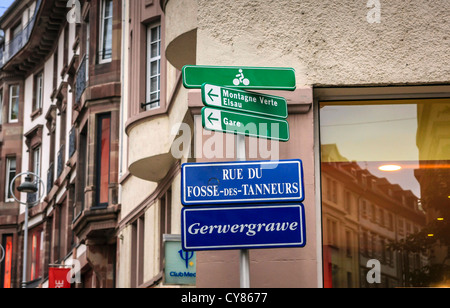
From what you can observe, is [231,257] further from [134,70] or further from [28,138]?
[28,138]

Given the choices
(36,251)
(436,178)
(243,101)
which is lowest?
(436,178)

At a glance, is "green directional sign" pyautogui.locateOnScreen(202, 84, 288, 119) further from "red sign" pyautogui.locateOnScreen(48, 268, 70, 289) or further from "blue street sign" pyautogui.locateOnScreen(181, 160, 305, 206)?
"red sign" pyautogui.locateOnScreen(48, 268, 70, 289)

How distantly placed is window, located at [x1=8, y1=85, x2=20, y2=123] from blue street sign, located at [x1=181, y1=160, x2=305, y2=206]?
129ft

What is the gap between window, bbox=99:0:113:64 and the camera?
87.7 feet

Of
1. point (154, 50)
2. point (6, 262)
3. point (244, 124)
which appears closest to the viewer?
point (244, 124)

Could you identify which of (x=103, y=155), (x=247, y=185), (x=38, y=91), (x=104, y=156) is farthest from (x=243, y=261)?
(x=38, y=91)

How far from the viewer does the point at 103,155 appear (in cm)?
2653

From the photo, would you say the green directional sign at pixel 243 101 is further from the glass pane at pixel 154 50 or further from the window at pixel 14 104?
the window at pixel 14 104

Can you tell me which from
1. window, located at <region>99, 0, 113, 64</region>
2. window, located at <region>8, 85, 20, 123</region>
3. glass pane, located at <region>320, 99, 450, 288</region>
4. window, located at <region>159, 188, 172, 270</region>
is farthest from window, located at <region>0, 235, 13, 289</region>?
glass pane, located at <region>320, 99, 450, 288</region>

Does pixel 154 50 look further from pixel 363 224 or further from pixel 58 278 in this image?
pixel 58 278

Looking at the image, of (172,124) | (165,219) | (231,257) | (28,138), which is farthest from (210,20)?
(28,138)

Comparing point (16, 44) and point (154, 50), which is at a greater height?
point (16, 44)

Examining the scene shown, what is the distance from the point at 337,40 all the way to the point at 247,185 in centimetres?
278
